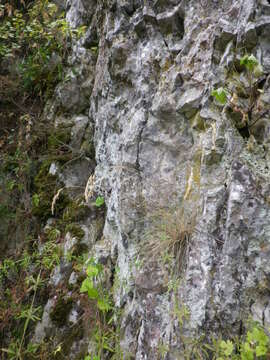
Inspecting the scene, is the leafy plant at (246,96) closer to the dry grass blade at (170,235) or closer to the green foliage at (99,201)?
the dry grass blade at (170,235)

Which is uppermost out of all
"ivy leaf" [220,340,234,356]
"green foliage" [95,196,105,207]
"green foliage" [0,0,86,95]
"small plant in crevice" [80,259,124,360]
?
"green foliage" [0,0,86,95]

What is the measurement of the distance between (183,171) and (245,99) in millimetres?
688

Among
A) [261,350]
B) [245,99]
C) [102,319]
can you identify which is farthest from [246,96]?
[102,319]

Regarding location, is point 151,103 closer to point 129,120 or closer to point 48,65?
point 129,120

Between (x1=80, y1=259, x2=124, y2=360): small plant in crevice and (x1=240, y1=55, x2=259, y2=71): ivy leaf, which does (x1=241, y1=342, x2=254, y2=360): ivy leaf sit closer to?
(x1=80, y1=259, x2=124, y2=360): small plant in crevice

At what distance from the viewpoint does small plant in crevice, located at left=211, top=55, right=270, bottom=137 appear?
89.6 inches

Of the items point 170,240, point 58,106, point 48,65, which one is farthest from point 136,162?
point 48,65

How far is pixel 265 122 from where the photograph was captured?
2.26 meters

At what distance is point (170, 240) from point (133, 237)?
430 millimetres

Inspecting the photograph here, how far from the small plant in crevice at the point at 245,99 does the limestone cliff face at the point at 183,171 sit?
0.02m

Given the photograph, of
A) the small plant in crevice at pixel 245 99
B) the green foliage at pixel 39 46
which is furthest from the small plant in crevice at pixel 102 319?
the green foliage at pixel 39 46

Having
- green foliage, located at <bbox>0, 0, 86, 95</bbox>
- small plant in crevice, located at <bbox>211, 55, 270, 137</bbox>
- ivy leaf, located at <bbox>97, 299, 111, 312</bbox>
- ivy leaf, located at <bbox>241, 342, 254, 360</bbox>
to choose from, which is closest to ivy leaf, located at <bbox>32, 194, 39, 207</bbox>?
green foliage, located at <bbox>0, 0, 86, 95</bbox>

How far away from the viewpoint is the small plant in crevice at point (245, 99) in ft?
7.47

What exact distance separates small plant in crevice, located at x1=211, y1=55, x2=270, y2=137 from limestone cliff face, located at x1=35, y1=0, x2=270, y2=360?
2 cm
